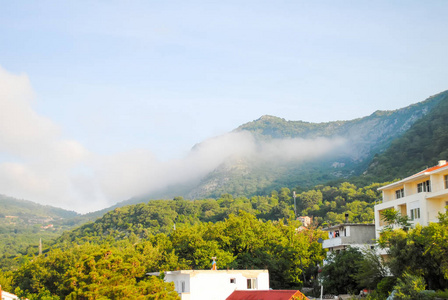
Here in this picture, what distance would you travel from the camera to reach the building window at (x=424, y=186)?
47287mm

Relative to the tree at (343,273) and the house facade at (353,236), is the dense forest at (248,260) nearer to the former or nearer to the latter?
the tree at (343,273)

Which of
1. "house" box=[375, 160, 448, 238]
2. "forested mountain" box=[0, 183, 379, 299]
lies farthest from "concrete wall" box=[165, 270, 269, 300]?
"house" box=[375, 160, 448, 238]

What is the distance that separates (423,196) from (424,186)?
2649 millimetres

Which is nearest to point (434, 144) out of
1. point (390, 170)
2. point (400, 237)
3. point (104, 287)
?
point (390, 170)

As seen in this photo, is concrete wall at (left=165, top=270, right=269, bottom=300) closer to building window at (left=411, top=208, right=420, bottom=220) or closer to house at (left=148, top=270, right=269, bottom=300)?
house at (left=148, top=270, right=269, bottom=300)

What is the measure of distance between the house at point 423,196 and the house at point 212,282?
49.4 feet

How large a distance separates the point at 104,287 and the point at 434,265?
22973mm

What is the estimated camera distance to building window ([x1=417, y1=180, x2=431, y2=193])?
155 feet

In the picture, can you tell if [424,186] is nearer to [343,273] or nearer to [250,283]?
[343,273]

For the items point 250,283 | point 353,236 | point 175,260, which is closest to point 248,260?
point 175,260

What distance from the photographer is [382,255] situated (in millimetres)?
47844

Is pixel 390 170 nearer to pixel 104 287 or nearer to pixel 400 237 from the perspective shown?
pixel 400 237

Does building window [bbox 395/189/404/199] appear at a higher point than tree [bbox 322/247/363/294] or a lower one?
higher

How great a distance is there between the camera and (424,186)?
158ft
